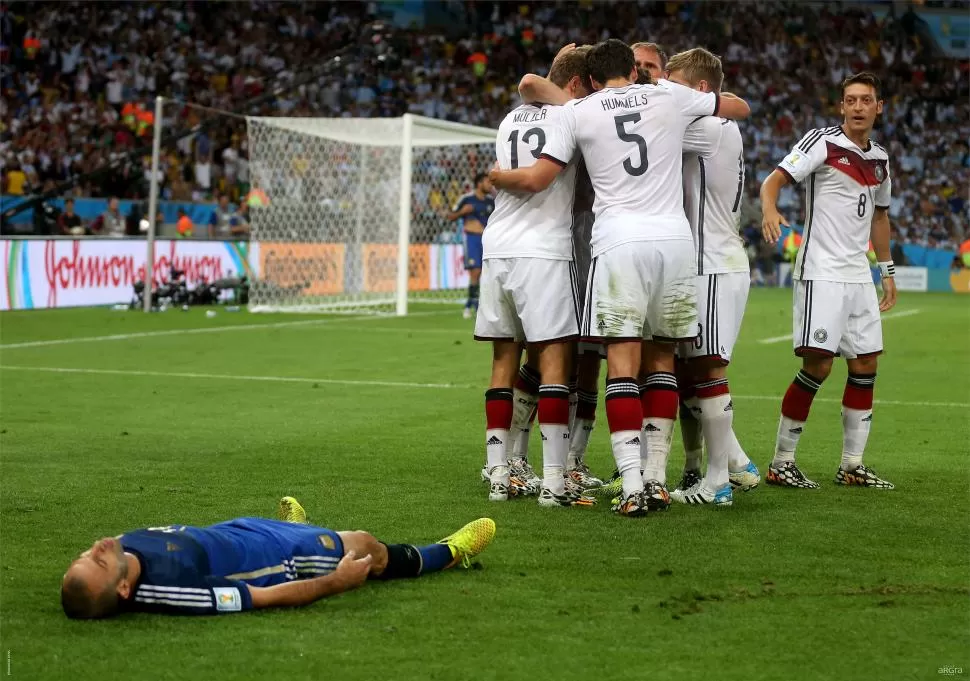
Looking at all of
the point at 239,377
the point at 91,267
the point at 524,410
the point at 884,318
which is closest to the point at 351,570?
the point at 524,410

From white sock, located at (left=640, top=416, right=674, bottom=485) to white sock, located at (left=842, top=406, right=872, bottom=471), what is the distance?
4.12 feet

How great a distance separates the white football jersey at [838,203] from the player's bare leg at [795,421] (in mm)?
459

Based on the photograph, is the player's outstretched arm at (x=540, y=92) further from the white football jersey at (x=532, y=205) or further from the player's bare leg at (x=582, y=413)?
the player's bare leg at (x=582, y=413)

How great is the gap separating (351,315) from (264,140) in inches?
117

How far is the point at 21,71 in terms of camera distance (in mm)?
30172

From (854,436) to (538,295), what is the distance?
193cm

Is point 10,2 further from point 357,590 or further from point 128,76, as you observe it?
point 357,590

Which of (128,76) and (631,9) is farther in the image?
(631,9)

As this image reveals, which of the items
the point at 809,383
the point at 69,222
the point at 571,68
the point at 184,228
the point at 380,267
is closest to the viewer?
the point at 571,68

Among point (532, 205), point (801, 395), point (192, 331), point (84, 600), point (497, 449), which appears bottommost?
point (192, 331)

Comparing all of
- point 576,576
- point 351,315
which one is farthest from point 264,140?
point 576,576

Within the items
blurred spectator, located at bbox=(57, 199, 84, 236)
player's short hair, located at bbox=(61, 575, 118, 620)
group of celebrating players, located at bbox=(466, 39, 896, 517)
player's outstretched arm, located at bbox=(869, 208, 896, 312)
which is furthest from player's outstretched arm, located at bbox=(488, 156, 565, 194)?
blurred spectator, located at bbox=(57, 199, 84, 236)

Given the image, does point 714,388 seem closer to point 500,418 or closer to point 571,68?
point 500,418

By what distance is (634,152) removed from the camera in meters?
5.97
